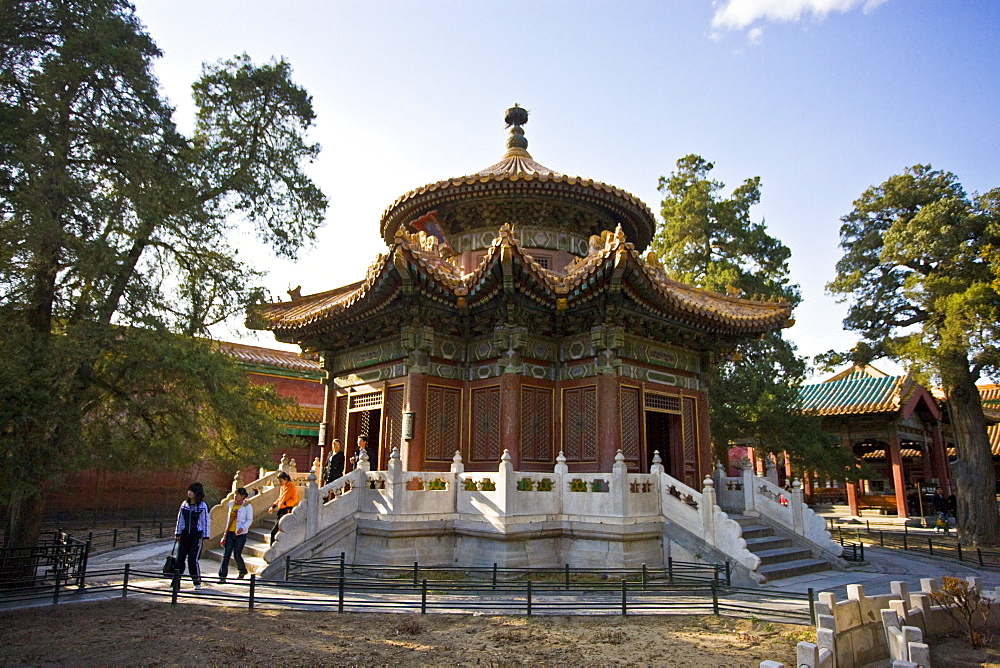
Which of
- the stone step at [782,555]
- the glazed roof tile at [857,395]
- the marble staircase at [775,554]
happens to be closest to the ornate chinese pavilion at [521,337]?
the marble staircase at [775,554]

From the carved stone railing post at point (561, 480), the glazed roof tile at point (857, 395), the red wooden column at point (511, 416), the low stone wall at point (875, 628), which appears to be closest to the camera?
the low stone wall at point (875, 628)

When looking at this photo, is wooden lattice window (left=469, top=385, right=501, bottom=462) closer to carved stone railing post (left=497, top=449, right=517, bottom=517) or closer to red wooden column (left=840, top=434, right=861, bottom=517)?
carved stone railing post (left=497, top=449, right=517, bottom=517)

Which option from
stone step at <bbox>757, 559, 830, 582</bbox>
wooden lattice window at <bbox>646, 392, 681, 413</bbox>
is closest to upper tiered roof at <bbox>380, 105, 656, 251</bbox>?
wooden lattice window at <bbox>646, 392, 681, 413</bbox>

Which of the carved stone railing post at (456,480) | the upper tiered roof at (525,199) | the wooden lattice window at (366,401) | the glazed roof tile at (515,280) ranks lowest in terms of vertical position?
the carved stone railing post at (456,480)

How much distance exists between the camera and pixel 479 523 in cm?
1137

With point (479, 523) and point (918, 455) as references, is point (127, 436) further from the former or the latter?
point (918, 455)

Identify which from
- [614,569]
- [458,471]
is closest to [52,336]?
[458,471]

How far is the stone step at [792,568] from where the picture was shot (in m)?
10.9

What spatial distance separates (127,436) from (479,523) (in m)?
5.69

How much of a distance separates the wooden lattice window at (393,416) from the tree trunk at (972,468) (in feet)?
49.5

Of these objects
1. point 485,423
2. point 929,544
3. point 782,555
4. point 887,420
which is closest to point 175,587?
point 485,423

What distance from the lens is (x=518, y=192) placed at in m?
14.7

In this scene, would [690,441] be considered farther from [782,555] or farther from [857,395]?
[857,395]

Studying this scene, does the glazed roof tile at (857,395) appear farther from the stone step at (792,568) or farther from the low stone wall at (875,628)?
the low stone wall at (875,628)
